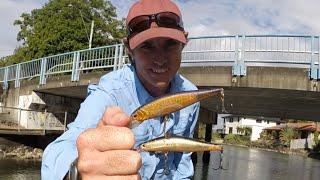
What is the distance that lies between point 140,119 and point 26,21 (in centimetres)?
4925

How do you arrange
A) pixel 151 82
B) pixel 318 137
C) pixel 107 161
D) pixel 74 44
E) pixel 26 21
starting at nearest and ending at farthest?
pixel 107 161, pixel 151 82, pixel 74 44, pixel 26 21, pixel 318 137

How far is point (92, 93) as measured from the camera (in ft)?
6.01

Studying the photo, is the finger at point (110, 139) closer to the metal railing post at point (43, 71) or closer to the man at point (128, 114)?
the man at point (128, 114)

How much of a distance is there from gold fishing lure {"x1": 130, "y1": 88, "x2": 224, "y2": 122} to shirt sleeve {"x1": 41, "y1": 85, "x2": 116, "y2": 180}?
26 centimetres

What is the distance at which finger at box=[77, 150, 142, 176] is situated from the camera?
1.10 metres

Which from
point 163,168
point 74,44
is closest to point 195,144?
point 163,168

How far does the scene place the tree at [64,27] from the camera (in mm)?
43719

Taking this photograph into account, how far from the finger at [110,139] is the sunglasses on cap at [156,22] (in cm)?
52

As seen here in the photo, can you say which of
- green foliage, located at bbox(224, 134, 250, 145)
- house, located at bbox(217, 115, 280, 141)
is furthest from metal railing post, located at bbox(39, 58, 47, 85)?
house, located at bbox(217, 115, 280, 141)

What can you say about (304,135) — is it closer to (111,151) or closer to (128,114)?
(128,114)

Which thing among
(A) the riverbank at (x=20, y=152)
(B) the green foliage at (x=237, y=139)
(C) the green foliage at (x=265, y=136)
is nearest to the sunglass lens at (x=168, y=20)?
(A) the riverbank at (x=20, y=152)

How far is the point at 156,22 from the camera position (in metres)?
1.55

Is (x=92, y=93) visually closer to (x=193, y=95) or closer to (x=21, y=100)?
(x=193, y=95)

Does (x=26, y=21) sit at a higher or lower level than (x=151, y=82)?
higher
